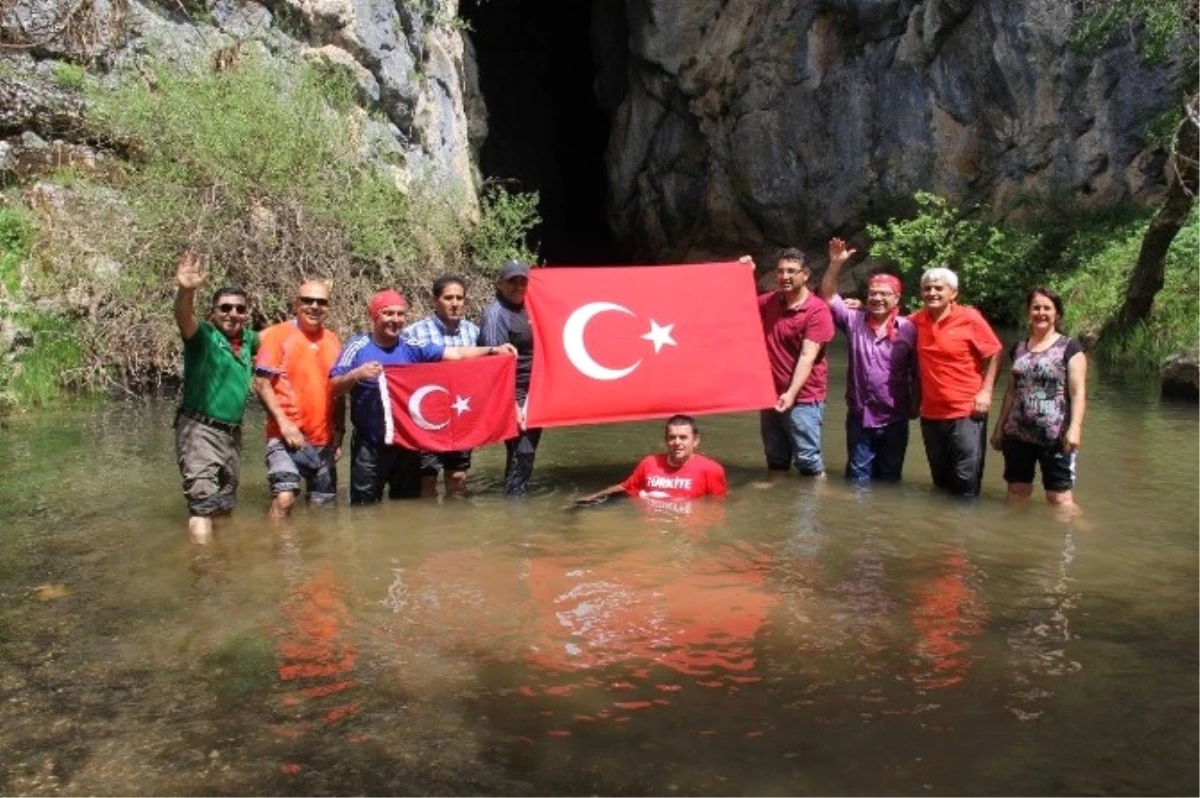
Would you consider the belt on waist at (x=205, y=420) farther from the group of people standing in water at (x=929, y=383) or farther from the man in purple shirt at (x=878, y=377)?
the man in purple shirt at (x=878, y=377)

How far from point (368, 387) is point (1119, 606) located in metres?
4.26

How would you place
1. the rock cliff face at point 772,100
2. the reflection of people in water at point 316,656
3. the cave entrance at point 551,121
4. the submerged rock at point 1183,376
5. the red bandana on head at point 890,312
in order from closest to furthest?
1. the reflection of people in water at point 316,656
2. the red bandana on head at point 890,312
3. the submerged rock at point 1183,376
4. the rock cliff face at point 772,100
5. the cave entrance at point 551,121

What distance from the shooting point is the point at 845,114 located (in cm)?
2753

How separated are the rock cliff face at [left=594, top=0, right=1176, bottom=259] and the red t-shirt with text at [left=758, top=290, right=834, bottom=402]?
16.5 meters

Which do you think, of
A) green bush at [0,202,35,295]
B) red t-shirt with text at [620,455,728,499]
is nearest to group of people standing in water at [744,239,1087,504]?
red t-shirt with text at [620,455,728,499]

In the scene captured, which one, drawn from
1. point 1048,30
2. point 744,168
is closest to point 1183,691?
point 1048,30

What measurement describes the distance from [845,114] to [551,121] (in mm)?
14392

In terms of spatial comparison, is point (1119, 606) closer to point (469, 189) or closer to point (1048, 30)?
point (469, 189)

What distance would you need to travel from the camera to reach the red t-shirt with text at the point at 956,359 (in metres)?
6.95

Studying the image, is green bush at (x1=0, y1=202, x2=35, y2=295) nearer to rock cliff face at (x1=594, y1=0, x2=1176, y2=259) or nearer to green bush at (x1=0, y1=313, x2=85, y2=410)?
green bush at (x1=0, y1=313, x2=85, y2=410)

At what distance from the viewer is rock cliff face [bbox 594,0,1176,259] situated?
2303 cm

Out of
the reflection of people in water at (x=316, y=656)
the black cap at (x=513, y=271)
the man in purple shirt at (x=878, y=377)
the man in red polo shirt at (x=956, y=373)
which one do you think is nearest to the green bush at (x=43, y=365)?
the black cap at (x=513, y=271)

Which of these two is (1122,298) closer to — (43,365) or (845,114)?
(845,114)

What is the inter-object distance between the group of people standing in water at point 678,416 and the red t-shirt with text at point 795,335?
10mm
